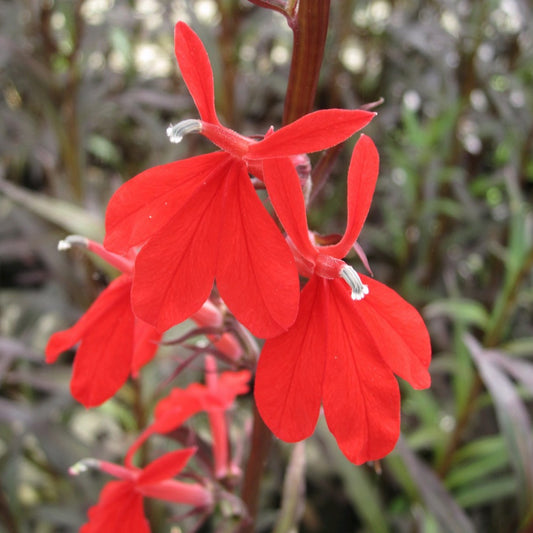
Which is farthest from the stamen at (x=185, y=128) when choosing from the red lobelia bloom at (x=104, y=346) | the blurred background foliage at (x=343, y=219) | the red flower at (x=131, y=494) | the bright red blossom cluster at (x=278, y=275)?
the blurred background foliage at (x=343, y=219)

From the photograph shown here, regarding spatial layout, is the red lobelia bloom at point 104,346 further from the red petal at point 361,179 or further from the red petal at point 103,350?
the red petal at point 361,179

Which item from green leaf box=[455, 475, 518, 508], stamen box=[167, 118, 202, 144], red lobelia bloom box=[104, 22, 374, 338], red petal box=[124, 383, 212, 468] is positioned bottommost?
green leaf box=[455, 475, 518, 508]

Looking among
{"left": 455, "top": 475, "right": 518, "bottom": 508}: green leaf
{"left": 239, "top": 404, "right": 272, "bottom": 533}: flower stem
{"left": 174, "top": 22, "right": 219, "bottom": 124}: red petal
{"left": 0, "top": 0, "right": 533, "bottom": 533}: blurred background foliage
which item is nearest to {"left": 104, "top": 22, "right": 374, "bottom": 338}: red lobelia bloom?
{"left": 174, "top": 22, "right": 219, "bottom": 124}: red petal

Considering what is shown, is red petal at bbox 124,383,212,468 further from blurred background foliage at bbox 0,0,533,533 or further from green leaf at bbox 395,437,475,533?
green leaf at bbox 395,437,475,533

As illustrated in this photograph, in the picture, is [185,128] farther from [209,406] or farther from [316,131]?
[209,406]

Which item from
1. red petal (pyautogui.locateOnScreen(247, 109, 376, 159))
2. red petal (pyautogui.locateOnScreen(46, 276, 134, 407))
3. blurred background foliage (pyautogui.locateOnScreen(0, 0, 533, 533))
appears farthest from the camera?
blurred background foliage (pyautogui.locateOnScreen(0, 0, 533, 533))

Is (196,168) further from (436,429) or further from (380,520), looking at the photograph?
(436,429)

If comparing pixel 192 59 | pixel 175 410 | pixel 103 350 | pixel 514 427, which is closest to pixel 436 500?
pixel 514 427
